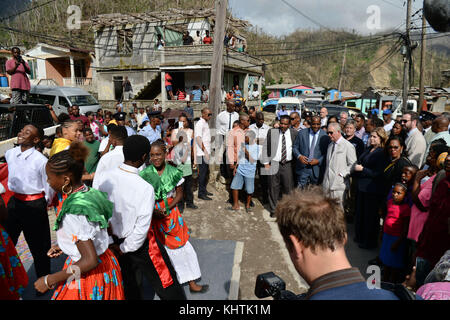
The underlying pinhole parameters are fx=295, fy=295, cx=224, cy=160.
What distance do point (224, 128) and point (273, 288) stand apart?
6.02 meters

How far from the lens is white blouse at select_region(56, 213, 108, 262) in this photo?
182 centimetres

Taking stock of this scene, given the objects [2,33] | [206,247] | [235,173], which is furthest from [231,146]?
[2,33]

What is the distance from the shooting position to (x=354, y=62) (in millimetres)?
63156

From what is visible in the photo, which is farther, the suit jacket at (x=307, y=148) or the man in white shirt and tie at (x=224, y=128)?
the man in white shirt and tie at (x=224, y=128)

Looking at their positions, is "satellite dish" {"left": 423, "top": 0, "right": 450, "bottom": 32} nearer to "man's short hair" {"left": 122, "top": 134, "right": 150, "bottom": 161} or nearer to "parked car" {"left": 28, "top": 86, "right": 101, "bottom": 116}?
"man's short hair" {"left": 122, "top": 134, "right": 150, "bottom": 161}

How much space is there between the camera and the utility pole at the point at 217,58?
23.0 ft

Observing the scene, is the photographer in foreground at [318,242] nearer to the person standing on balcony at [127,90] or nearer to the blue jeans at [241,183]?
the blue jeans at [241,183]

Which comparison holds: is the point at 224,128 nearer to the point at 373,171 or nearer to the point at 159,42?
the point at 373,171

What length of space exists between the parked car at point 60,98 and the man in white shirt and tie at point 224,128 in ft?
32.6

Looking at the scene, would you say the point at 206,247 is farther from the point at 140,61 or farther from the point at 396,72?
the point at 396,72

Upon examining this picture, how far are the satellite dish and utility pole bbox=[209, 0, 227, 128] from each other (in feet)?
19.6

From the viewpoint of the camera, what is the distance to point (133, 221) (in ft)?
7.74

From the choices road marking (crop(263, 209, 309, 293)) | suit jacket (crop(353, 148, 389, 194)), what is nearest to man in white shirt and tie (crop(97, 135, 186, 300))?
road marking (crop(263, 209, 309, 293))

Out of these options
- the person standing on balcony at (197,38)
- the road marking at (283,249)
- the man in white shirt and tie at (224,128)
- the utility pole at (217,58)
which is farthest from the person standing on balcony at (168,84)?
the road marking at (283,249)
